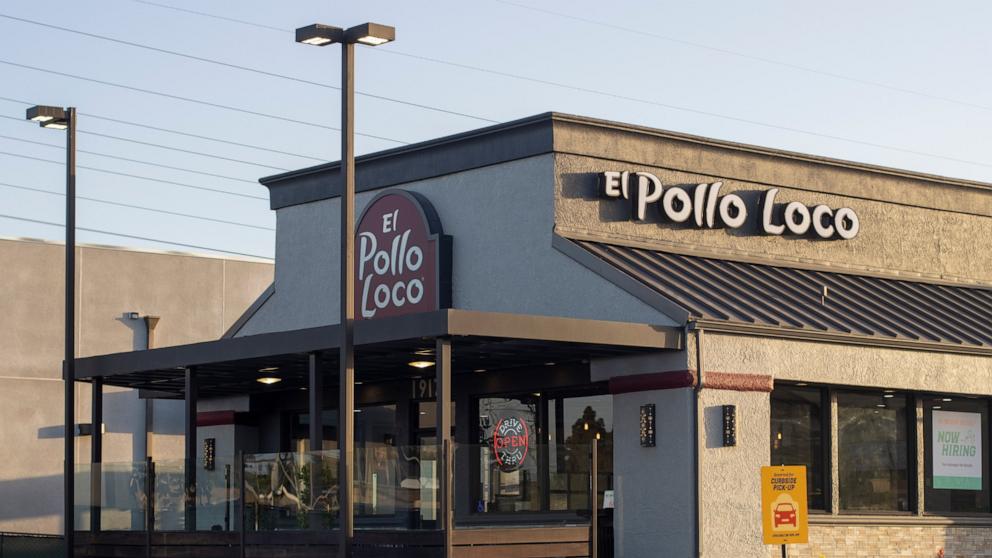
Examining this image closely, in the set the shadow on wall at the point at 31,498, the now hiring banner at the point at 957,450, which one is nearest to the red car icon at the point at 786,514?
the now hiring banner at the point at 957,450

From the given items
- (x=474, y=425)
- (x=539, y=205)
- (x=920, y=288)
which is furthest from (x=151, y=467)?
(x=920, y=288)

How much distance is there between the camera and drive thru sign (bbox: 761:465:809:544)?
21.9 meters

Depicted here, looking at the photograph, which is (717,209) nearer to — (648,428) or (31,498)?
(648,428)

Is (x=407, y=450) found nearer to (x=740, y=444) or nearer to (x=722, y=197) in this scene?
(x=740, y=444)

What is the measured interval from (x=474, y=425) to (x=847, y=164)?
30.2ft

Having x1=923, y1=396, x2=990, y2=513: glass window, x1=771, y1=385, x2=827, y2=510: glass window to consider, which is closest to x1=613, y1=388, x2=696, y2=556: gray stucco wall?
x1=771, y1=385, x2=827, y2=510: glass window

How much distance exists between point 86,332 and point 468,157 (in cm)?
1596

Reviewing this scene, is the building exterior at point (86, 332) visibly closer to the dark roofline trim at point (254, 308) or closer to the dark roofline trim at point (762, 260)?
the dark roofline trim at point (254, 308)

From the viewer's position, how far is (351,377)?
21.6 m

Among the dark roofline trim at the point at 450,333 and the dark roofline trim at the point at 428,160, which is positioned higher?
the dark roofline trim at the point at 428,160

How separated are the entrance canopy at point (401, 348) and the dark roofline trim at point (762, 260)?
7.94 feet

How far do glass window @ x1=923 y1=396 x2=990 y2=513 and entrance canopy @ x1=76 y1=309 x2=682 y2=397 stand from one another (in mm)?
6581

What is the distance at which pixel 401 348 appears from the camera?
81.1 ft

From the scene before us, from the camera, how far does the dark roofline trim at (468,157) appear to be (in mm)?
28297
